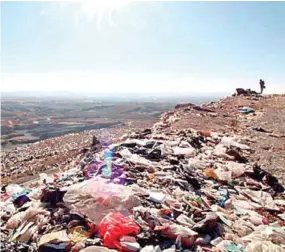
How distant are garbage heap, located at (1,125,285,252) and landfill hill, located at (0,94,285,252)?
0.01m

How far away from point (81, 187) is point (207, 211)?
179 cm

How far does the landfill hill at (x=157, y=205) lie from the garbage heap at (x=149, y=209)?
0.01 metres

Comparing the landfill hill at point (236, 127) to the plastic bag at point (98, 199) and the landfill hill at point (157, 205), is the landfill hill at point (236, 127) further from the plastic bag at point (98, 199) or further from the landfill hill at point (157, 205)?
the plastic bag at point (98, 199)

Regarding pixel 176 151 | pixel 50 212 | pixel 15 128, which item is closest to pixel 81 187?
pixel 50 212

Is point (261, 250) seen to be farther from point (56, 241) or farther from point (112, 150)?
point (112, 150)

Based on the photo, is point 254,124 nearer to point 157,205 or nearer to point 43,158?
point 157,205

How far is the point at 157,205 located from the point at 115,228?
0.97 metres

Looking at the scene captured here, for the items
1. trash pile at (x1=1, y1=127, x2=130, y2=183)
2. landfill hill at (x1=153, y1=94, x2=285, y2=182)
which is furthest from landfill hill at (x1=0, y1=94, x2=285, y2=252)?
trash pile at (x1=1, y1=127, x2=130, y2=183)

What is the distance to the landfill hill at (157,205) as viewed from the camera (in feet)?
13.1

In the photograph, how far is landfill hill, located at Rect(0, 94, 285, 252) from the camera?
3.98 m

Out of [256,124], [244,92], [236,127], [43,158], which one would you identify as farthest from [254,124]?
[43,158]

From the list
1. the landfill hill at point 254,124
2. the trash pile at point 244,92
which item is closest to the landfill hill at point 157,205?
the landfill hill at point 254,124

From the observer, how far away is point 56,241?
391 cm

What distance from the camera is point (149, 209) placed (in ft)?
14.8
